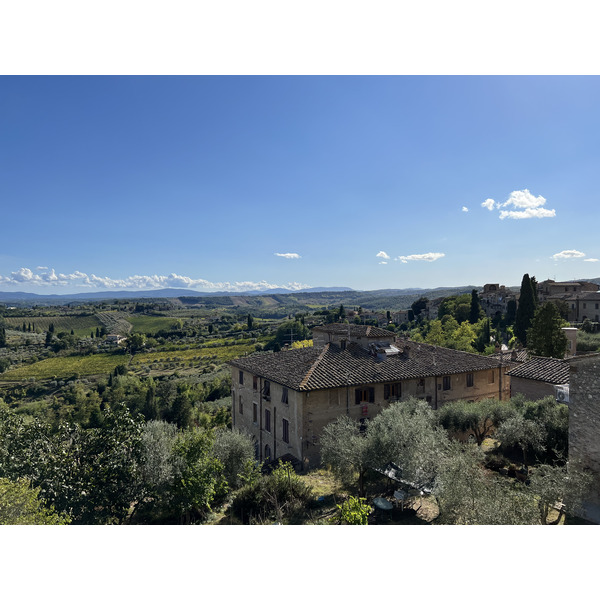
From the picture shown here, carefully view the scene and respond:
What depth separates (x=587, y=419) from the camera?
11039 mm

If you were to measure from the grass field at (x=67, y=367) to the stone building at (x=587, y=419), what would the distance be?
282 ft

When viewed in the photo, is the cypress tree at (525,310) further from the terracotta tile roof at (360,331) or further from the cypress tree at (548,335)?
the terracotta tile roof at (360,331)

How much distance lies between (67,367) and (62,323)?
59.2 metres

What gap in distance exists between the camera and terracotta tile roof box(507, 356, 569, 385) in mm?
18562

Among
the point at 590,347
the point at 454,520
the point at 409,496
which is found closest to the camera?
the point at 454,520

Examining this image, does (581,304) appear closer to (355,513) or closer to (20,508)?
(355,513)

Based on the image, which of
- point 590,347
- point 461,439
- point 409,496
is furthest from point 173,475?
point 590,347

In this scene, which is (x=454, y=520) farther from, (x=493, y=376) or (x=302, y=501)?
(x=493, y=376)

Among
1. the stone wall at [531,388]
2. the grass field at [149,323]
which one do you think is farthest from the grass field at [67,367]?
the stone wall at [531,388]

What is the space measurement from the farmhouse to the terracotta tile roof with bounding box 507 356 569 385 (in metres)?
3.32

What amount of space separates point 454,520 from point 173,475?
8.05 meters

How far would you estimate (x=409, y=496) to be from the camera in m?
12.7

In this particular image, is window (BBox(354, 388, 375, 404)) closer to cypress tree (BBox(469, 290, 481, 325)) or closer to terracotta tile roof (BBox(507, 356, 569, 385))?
terracotta tile roof (BBox(507, 356, 569, 385))

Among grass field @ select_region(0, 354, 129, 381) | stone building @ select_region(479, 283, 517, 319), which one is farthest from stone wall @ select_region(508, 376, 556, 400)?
grass field @ select_region(0, 354, 129, 381)
